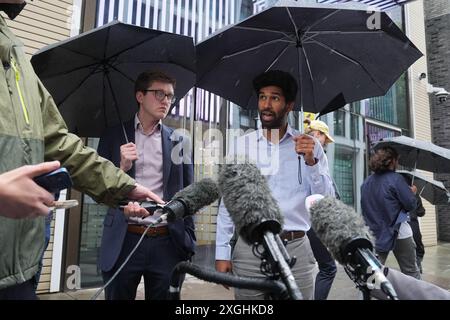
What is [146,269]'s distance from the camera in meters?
2.51

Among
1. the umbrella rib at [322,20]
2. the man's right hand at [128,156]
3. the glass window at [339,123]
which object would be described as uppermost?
the glass window at [339,123]

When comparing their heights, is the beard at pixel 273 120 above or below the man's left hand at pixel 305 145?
above

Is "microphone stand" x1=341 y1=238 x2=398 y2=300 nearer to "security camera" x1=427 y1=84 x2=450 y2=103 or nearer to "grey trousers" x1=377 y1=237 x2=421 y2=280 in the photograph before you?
"grey trousers" x1=377 y1=237 x2=421 y2=280

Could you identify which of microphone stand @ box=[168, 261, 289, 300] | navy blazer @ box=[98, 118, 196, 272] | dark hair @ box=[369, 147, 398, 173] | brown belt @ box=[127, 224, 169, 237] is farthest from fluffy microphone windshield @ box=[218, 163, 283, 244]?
dark hair @ box=[369, 147, 398, 173]

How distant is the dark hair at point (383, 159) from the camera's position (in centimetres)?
504

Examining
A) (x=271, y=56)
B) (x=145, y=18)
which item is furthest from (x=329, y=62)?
(x=145, y=18)

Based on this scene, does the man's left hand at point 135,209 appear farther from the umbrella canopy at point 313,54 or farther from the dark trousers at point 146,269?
the umbrella canopy at point 313,54

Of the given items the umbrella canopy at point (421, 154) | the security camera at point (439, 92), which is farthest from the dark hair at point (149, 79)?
the security camera at point (439, 92)

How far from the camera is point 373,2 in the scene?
22.6 feet

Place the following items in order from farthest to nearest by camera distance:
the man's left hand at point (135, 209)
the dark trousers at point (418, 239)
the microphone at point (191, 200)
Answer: the dark trousers at point (418, 239) → the man's left hand at point (135, 209) → the microphone at point (191, 200)

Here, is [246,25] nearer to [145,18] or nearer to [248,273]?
[248,273]

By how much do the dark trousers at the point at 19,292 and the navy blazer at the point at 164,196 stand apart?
89 centimetres

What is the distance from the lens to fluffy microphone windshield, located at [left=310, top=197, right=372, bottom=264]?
1.22 meters

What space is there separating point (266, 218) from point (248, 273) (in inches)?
45.0
